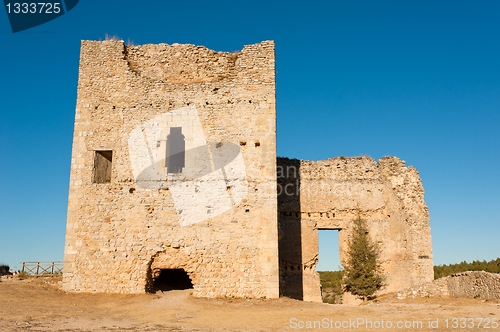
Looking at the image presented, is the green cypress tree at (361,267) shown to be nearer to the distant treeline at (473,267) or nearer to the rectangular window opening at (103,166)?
the distant treeline at (473,267)

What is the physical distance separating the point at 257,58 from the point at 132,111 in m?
4.06

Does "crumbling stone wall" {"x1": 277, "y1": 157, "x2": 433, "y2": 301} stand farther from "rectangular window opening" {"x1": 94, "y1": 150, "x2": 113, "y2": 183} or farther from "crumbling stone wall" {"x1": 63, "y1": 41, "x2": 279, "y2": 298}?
"rectangular window opening" {"x1": 94, "y1": 150, "x2": 113, "y2": 183}

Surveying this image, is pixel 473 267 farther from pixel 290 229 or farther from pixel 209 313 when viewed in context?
pixel 209 313

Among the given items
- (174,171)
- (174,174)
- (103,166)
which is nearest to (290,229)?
(174,171)

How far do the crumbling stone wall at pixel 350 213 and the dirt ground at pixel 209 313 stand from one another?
431 cm

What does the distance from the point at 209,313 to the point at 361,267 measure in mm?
7751

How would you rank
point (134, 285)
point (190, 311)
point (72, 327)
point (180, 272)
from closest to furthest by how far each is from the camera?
point (72, 327) → point (190, 311) → point (134, 285) → point (180, 272)

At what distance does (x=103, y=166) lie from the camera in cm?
1195

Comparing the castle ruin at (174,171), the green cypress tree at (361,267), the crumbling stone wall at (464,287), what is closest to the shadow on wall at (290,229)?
the green cypress tree at (361,267)

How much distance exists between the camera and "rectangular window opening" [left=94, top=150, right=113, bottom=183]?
1150 cm

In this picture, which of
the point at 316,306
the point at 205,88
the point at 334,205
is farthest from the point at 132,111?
the point at 334,205

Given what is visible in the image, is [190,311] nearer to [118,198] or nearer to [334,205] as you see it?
[118,198]

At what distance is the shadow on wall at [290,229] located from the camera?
48.5ft

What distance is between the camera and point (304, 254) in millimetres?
15102
